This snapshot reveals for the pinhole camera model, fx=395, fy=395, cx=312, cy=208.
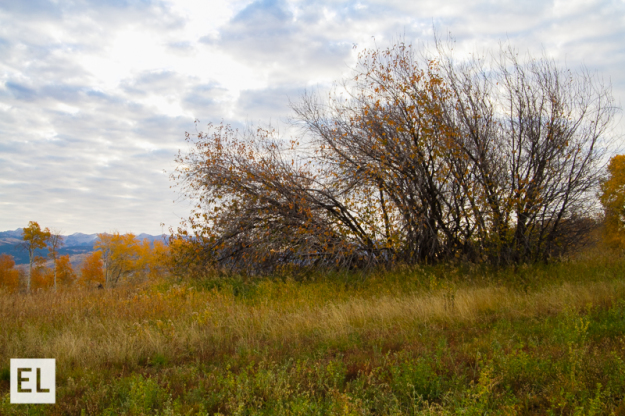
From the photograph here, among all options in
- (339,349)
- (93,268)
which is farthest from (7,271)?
(339,349)

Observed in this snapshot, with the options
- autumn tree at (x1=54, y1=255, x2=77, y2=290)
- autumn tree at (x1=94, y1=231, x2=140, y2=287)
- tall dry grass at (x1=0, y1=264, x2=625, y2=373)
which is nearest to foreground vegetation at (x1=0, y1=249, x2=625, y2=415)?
tall dry grass at (x1=0, y1=264, x2=625, y2=373)

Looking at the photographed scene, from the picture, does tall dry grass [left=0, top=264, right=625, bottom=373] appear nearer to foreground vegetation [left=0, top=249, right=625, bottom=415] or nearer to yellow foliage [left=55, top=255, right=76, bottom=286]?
foreground vegetation [left=0, top=249, right=625, bottom=415]

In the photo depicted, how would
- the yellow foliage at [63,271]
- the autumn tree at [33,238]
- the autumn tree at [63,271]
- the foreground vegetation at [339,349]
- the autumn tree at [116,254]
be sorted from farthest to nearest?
the yellow foliage at [63,271] < the autumn tree at [63,271] < the autumn tree at [116,254] < the autumn tree at [33,238] < the foreground vegetation at [339,349]

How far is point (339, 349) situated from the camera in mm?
5629

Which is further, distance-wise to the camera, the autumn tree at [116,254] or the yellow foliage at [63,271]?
the yellow foliage at [63,271]

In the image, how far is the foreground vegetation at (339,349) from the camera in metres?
3.66

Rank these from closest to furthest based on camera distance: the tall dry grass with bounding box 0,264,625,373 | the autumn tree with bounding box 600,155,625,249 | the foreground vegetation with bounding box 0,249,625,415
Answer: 1. the foreground vegetation with bounding box 0,249,625,415
2. the tall dry grass with bounding box 0,264,625,373
3. the autumn tree with bounding box 600,155,625,249

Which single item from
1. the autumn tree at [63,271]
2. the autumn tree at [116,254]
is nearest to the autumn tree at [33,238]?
the autumn tree at [116,254]

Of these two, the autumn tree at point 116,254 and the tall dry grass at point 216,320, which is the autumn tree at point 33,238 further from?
the tall dry grass at point 216,320

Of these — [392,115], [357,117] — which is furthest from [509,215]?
[357,117]

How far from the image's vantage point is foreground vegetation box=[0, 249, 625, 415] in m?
3.66

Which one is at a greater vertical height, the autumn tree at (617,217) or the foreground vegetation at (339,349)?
the autumn tree at (617,217)

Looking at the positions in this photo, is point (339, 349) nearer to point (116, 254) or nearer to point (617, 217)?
point (617, 217)

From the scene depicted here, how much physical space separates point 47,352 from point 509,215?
11.3 metres
